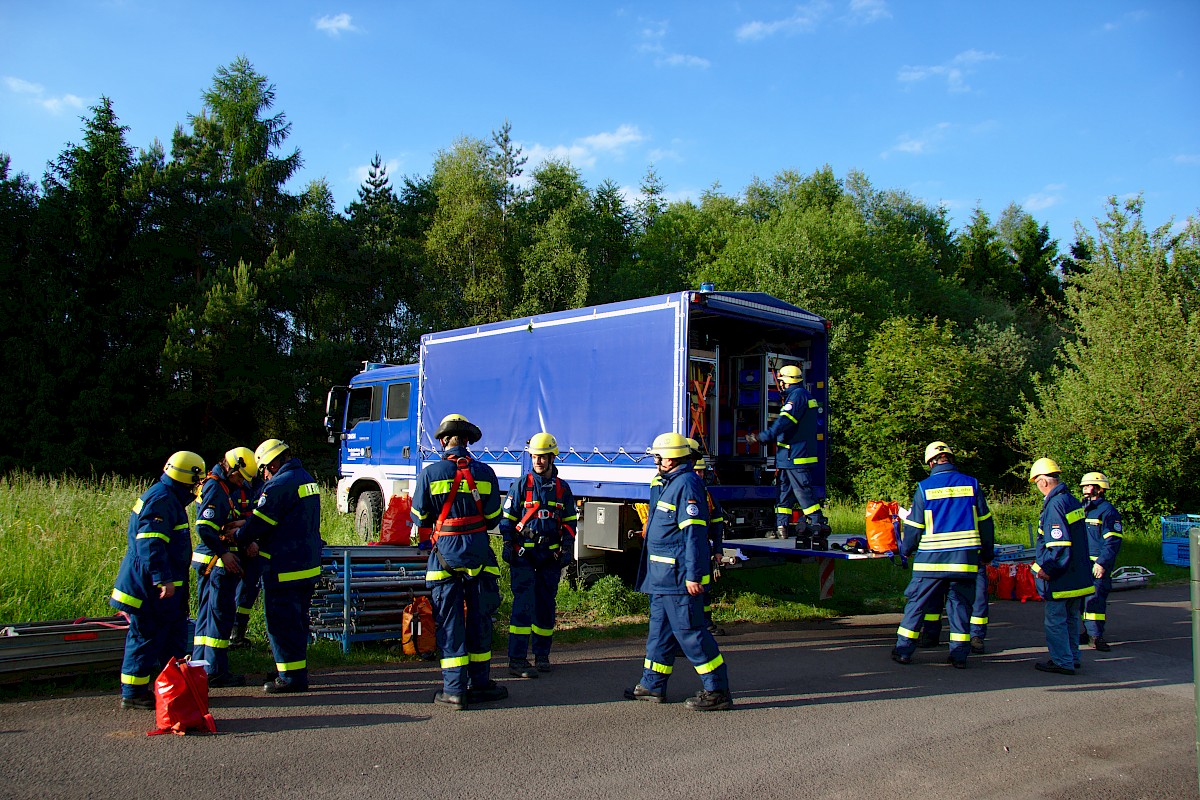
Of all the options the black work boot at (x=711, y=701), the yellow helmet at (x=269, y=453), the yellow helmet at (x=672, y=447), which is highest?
the yellow helmet at (x=672, y=447)

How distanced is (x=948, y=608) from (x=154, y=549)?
6390 mm

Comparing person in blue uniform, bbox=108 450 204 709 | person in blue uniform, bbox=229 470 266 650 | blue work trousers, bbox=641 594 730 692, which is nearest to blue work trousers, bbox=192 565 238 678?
person in blue uniform, bbox=229 470 266 650

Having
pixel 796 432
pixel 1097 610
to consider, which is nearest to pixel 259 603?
pixel 796 432

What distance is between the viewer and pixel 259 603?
822cm

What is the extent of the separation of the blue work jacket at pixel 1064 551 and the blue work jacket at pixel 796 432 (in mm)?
2447

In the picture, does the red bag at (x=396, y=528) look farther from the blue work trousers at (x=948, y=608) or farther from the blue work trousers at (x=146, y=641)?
the blue work trousers at (x=948, y=608)

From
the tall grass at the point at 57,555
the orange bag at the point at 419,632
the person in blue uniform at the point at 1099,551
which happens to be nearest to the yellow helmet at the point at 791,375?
the person in blue uniform at the point at 1099,551

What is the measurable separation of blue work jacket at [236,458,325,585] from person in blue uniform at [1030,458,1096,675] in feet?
19.9

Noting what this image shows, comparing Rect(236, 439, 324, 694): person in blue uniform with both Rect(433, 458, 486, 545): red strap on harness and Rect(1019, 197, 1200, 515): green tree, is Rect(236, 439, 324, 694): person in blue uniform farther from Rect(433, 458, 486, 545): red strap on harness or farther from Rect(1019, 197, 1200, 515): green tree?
Rect(1019, 197, 1200, 515): green tree

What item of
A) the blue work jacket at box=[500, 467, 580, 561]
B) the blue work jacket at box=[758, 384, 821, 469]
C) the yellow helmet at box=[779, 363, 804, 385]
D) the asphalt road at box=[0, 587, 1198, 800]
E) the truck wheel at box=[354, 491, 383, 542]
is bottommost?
the asphalt road at box=[0, 587, 1198, 800]

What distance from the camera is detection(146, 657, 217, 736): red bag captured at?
16.2 ft

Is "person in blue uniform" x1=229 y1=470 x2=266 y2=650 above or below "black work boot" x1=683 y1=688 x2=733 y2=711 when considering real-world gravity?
above

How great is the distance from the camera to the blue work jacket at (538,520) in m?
6.86

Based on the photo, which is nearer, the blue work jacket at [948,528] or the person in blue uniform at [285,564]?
the person in blue uniform at [285,564]
